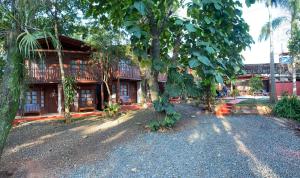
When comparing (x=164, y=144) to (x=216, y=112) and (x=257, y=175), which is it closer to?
Result: (x=257, y=175)

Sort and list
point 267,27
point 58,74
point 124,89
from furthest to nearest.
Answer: point 124,89 → point 267,27 → point 58,74

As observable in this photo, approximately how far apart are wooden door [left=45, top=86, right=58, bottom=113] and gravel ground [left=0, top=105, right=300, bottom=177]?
10.6 meters

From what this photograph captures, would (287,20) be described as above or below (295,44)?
above

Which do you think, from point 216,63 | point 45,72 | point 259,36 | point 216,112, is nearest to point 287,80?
point 259,36

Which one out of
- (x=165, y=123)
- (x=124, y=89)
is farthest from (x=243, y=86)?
(x=165, y=123)

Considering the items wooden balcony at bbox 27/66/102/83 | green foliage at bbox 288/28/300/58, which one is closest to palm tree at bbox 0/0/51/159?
wooden balcony at bbox 27/66/102/83

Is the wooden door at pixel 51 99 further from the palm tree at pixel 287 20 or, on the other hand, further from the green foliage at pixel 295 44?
the green foliage at pixel 295 44

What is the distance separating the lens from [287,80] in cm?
3130

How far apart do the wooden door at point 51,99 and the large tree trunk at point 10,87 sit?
14953 millimetres

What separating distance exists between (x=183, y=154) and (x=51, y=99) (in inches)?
608

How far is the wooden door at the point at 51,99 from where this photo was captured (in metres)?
20.4

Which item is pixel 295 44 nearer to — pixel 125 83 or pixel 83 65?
pixel 83 65

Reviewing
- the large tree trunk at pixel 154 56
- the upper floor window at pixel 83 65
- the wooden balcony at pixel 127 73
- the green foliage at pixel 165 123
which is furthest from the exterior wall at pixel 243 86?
the green foliage at pixel 165 123

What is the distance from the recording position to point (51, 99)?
67.5 feet
